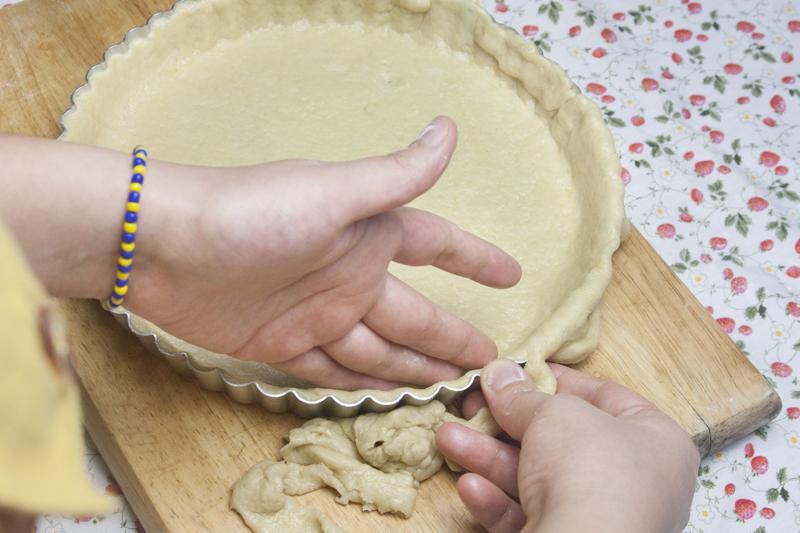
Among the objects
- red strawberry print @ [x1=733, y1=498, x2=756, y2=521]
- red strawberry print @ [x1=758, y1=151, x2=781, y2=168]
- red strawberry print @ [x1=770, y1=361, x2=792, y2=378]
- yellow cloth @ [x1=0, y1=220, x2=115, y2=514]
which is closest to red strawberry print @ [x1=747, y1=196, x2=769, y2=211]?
red strawberry print @ [x1=758, y1=151, x2=781, y2=168]

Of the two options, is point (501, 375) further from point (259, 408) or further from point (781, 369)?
point (781, 369)

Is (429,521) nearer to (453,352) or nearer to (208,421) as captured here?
(453,352)

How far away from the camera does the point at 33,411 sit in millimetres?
510

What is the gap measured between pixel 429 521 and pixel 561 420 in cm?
29

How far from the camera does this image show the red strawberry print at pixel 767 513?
63.0 inches

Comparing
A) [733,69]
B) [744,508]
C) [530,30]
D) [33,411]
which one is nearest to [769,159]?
[733,69]

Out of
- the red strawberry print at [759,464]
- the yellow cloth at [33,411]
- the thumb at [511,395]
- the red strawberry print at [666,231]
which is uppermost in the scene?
the yellow cloth at [33,411]

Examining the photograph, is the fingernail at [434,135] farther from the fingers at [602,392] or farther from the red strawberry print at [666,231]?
the red strawberry print at [666,231]

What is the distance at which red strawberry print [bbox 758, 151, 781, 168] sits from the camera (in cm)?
199

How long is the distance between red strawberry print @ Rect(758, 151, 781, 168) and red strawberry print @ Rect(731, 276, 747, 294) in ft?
1.00

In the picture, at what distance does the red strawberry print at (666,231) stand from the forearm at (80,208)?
1.07m

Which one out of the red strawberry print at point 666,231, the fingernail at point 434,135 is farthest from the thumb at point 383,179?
the red strawberry print at point 666,231

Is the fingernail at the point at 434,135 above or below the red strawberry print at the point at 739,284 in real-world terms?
above

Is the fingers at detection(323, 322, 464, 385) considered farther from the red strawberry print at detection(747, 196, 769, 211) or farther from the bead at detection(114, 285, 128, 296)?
the red strawberry print at detection(747, 196, 769, 211)
